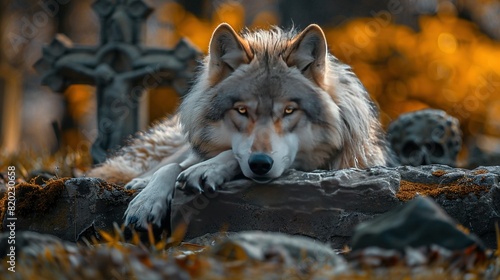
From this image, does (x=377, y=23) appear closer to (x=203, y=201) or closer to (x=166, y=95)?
(x=166, y=95)

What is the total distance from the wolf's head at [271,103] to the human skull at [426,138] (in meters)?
2.50

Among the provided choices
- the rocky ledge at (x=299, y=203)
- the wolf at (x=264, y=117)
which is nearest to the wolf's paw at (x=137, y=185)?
the wolf at (x=264, y=117)

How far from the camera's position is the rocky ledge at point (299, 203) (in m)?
4.31

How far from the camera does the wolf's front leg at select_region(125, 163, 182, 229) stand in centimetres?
445

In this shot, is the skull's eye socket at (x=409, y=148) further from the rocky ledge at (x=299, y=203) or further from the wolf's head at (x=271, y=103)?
the rocky ledge at (x=299, y=203)

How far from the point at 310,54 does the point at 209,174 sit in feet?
4.24

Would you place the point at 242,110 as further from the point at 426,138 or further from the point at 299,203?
the point at 426,138

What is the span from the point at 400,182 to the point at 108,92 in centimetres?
524

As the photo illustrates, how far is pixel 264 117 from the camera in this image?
477 cm

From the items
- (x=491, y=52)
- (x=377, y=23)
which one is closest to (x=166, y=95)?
(x=377, y=23)

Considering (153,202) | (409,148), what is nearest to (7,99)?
(409,148)

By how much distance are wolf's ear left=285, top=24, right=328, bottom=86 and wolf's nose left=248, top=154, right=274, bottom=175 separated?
1.02 metres

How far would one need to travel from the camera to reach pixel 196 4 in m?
17.5

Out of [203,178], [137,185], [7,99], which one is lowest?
[7,99]
